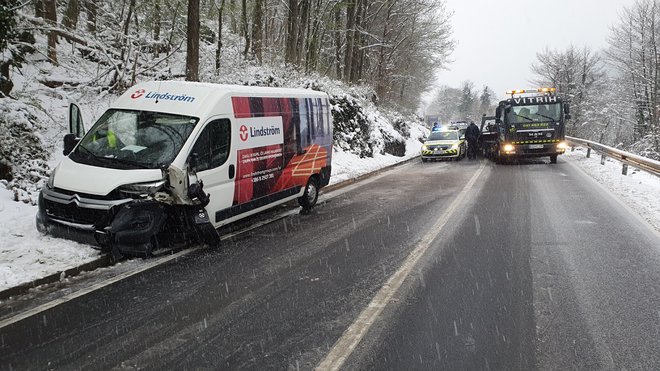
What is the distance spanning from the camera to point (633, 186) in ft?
46.3

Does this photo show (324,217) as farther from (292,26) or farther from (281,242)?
(292,26)

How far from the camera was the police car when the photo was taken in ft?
79.6

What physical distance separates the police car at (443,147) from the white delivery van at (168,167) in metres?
15.9

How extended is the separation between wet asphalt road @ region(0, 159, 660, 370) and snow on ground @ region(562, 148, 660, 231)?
6.01 ft

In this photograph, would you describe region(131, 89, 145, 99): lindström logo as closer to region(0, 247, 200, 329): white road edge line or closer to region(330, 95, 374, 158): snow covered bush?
region(0, 247, 200, 329): white road edge line

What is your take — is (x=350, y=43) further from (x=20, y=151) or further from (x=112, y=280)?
(x=112, y=280)

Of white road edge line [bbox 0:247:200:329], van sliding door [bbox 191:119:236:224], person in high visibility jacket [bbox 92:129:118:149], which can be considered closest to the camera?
white road edge line [bbox 0:247:200:329]

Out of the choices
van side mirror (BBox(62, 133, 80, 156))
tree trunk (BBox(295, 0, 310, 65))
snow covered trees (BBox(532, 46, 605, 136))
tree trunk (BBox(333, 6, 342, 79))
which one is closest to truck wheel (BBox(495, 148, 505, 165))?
tree trunk (BBox(295, 0, 310, 65))

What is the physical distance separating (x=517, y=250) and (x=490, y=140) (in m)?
18.8

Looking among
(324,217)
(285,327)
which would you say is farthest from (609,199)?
(285,327)

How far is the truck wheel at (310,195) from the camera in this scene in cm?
1064

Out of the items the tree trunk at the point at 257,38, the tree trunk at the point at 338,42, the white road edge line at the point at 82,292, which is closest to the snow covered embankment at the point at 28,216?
the white road edge line at the point at 82,292

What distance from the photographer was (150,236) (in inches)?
253

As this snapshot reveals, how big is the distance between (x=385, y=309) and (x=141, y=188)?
3677 millimetres
